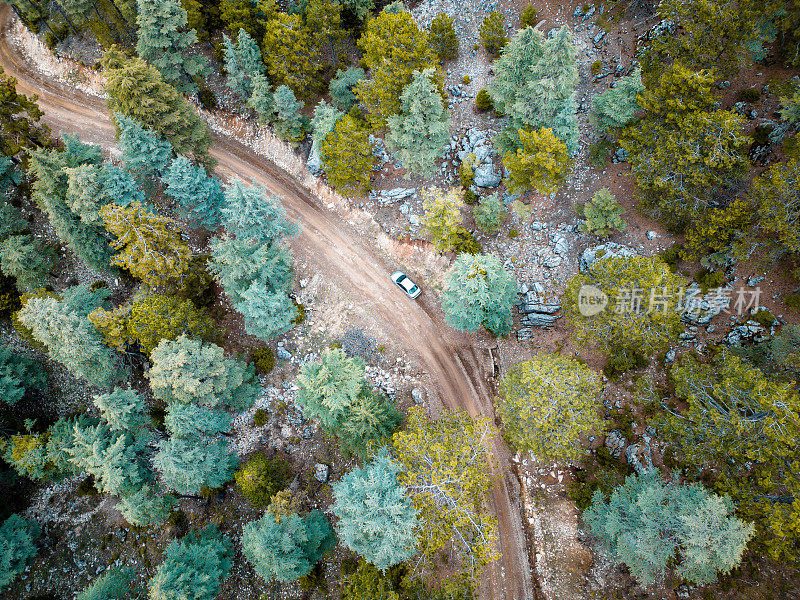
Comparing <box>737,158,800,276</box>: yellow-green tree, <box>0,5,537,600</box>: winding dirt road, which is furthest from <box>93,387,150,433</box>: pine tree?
<box>737,158,800,276</box>: yellow-green tree

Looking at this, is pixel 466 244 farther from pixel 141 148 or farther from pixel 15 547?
pixel 15 547

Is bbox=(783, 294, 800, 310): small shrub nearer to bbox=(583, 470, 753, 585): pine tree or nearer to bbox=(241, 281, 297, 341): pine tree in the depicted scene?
bbox=(583, 470, 753, 585): pine tree

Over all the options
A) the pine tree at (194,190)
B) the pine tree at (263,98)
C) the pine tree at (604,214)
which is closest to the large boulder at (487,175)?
the pine tree at (604,214)

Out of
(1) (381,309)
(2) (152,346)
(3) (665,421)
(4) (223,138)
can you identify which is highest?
(4) (223,138)

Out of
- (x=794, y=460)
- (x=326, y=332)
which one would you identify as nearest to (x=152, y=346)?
(x=326, y=332)

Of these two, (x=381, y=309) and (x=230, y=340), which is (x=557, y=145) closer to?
(x=381, y=309)

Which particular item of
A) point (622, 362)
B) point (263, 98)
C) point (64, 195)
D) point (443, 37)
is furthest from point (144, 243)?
point (622, 362)
